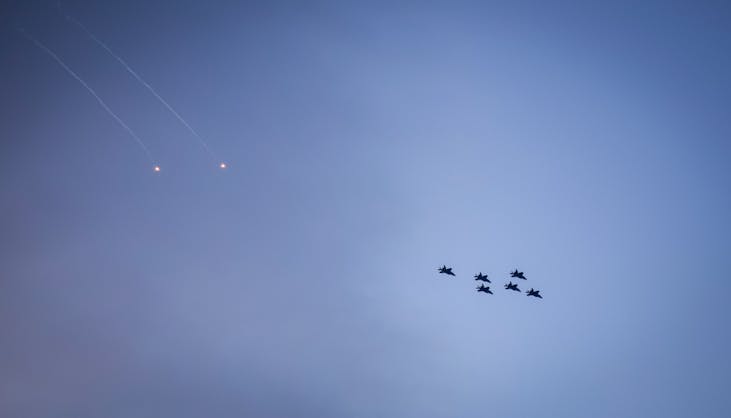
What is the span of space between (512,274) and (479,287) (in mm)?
6408

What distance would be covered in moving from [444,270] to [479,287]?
7593 millimetres

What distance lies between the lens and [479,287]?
84.0m

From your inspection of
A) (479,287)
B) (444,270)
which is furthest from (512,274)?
(444,270)

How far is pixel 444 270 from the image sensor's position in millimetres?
82750

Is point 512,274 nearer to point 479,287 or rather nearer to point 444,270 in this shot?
point 479,287

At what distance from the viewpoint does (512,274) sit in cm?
8219

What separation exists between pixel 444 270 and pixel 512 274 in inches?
483
